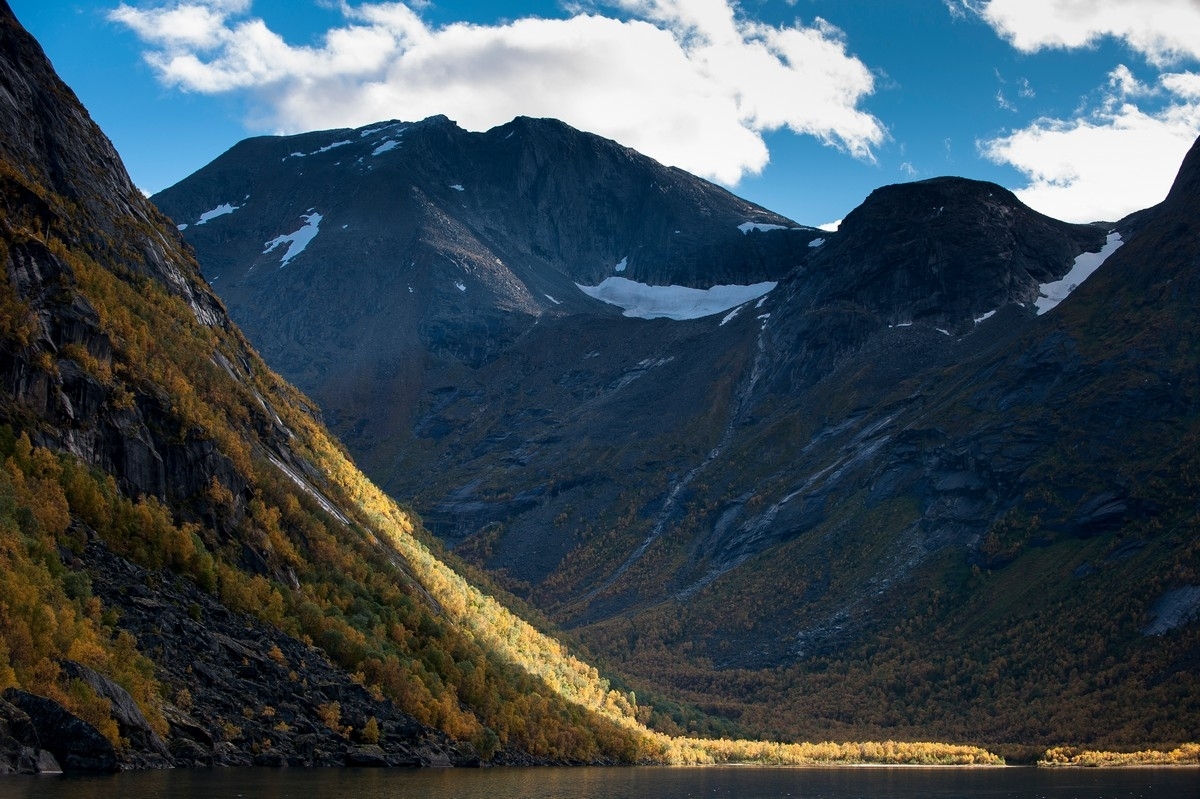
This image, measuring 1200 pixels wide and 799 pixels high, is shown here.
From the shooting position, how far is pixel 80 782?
5147 cm

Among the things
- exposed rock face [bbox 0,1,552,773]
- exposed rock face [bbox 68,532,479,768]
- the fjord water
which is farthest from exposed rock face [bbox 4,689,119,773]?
exposed rock face [bbox 68,532,479,768]

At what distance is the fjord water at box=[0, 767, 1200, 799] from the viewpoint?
52469mm

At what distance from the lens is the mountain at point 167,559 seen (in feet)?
192

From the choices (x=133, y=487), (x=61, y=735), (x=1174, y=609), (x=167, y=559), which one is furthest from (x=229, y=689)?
(x=1174, y=609)

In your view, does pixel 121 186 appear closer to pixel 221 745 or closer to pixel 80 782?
pixel 221 745

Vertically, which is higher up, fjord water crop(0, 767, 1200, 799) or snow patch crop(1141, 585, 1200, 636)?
snow patch crop(1141, 585, 1200, 636)

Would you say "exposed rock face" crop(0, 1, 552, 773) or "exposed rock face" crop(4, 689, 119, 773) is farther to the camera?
"exposed rock face" crop(0, 1, 552, 773)

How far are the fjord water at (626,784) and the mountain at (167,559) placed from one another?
8.75 ft

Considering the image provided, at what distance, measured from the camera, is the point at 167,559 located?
73.0 meters

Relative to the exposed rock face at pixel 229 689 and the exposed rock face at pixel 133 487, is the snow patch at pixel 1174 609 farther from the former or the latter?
the exposed rock face at pixel 229 689

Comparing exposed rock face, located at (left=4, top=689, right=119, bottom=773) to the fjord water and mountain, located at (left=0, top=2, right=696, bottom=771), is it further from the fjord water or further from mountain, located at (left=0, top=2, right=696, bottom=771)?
the fjord water

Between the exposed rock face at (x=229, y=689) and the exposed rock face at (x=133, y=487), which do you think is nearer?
the exposed rock face at (x=133, y=487)

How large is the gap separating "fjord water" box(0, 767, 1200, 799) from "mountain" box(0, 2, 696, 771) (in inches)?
105

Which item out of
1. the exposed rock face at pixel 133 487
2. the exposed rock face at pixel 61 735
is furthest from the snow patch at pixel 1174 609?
the exposed rock face at pixel 61 735
